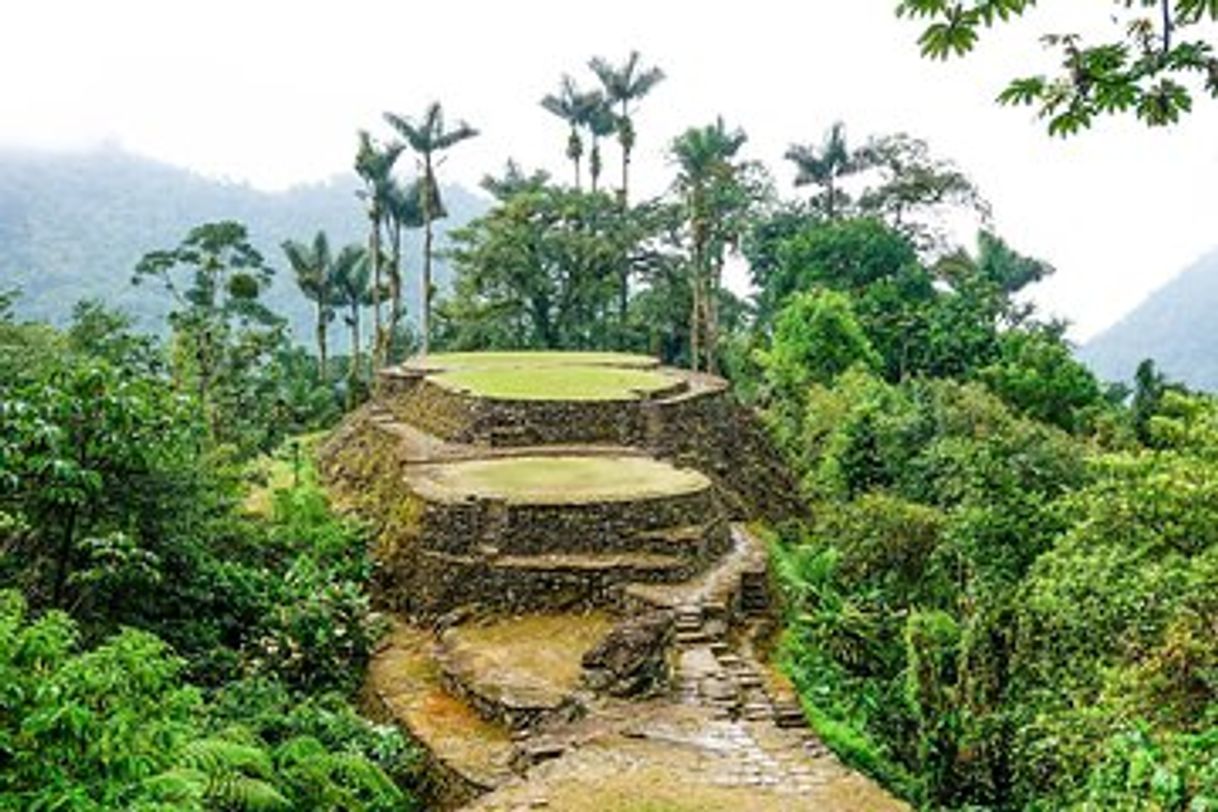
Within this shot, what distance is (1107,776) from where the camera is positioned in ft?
19.9

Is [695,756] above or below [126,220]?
below

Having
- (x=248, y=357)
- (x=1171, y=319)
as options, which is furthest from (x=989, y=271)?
(x=1171, y=319)

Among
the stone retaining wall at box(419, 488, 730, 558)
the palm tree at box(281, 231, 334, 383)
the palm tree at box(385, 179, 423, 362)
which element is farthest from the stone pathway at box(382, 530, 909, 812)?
the palm tree at box(281, 231, 334, 383)

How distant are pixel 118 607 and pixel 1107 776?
841 cm

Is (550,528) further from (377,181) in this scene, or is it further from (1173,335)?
(1173,335)

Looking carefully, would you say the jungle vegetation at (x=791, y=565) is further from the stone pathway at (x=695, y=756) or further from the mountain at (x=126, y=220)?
the mountain at (x=126, y=220)

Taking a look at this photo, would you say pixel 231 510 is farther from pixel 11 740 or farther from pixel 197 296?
pixel 197 296

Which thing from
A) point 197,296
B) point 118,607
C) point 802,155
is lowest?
point 118,607

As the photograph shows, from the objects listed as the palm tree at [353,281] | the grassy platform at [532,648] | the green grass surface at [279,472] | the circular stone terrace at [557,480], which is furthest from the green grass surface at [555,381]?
the palm tree at [353,281]

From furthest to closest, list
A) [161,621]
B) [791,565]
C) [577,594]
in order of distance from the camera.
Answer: [791,565], [577,594], [161,621]

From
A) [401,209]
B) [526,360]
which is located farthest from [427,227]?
[526,360]

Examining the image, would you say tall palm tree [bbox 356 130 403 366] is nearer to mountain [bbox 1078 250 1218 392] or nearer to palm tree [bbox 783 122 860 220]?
palm tree [bbox 783 122 860 220]

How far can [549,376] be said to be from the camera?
23.0m

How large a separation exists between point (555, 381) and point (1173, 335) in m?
85.0
